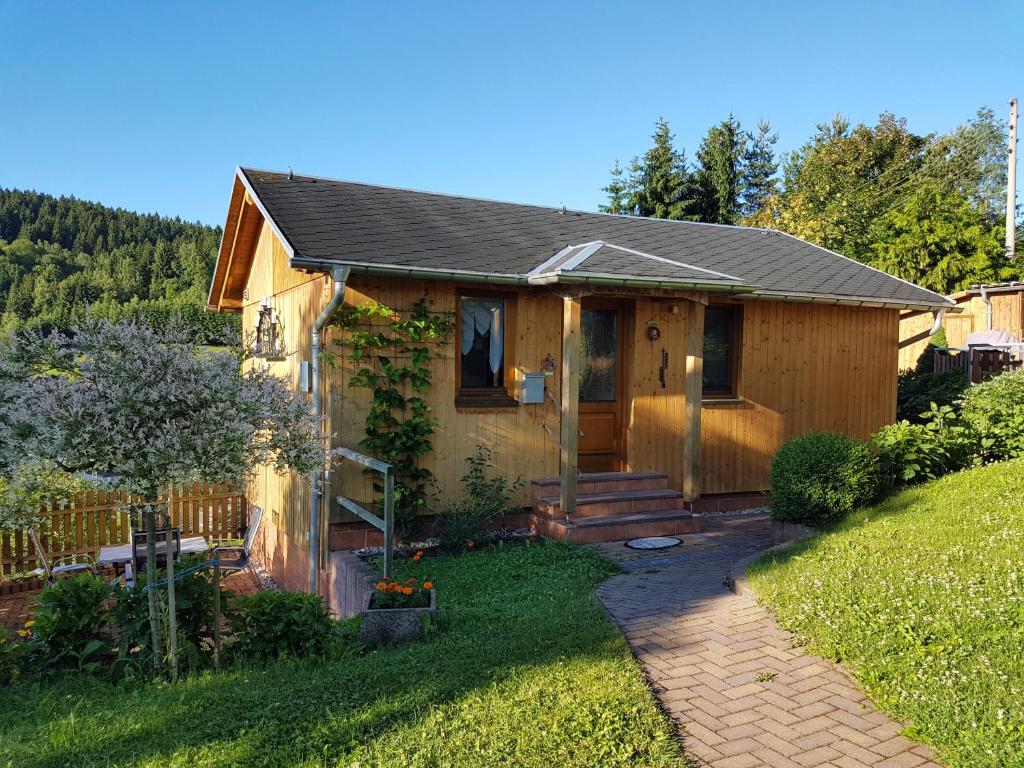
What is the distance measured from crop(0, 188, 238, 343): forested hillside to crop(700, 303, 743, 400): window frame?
1815 cm

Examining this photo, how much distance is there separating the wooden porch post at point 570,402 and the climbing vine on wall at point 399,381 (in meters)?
1.37

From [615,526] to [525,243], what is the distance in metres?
3.82

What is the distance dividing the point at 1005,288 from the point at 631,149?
1860 centimetres

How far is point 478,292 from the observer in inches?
331

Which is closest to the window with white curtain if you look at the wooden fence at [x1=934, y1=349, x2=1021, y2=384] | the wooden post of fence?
the wooden post of fence

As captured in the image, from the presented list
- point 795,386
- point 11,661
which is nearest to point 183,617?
point 11,661

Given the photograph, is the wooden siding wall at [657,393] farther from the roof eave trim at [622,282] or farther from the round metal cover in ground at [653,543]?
the round metal cover in ground at [653,543]

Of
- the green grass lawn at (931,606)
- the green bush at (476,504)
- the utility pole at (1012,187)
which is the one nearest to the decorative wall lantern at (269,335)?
the green bush at (476,504)

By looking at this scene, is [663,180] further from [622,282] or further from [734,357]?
[622,282]

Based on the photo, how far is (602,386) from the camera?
945 cm

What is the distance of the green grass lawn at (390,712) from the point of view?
3277mm

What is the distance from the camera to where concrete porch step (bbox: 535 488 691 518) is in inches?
325

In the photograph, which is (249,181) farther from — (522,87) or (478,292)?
(522,87)

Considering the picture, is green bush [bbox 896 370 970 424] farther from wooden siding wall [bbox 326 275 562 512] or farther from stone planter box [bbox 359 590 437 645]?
stone planter box [bbox 359 590 437 645]
